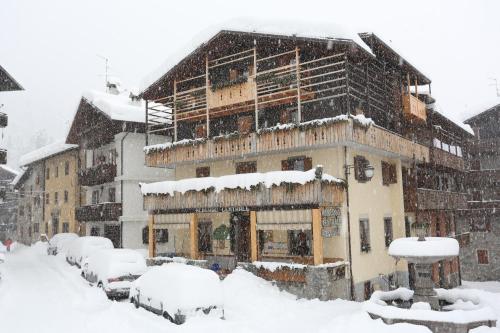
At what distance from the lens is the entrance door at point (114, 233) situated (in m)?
33.7

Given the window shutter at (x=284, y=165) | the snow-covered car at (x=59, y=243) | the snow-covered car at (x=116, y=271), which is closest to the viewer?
the snow-covered car at (x=116, y=271)

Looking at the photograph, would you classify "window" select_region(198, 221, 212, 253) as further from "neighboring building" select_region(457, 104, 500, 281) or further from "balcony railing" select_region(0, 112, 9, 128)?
"neighboring building" select_region(457, 104, 500, 281)

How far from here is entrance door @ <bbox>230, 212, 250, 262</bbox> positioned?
2431 centimetres

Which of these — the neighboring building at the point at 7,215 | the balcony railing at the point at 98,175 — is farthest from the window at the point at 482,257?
the neighboring building at the point at 7,215

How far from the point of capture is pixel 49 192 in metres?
46.7

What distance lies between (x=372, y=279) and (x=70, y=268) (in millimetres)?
17435

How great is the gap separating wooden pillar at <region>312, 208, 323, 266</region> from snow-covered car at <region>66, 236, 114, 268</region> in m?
14.5

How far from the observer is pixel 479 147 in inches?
1492

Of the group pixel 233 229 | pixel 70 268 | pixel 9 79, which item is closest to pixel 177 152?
pixel 233 229

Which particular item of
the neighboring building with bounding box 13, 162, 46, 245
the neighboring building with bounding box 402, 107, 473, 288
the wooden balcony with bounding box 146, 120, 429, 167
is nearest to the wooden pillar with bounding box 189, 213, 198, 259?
the wooden balcony with bounding box 146, 120, 429, 167

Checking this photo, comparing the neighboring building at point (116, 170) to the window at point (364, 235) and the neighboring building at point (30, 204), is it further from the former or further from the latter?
the window at point (364, 235)

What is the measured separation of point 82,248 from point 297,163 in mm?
14373

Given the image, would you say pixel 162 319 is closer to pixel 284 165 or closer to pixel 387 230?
pixel 284 165

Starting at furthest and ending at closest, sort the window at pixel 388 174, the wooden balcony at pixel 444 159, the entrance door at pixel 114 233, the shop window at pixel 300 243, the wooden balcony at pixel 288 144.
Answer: the entrance door at pixel 114 233 < the wooden balcony at pixel 444 159 < the window at pixel 388 174 < the shop window at pixel 300 243 < the wooden balcony at pixel 288 144
